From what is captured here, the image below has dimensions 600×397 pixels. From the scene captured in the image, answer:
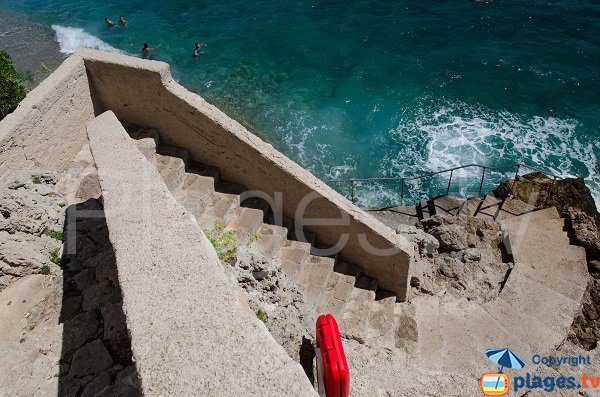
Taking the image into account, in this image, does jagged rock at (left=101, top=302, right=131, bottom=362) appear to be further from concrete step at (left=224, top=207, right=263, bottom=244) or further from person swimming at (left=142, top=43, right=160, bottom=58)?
person swimming at (left=142, top=43, right=160, bottom=58)

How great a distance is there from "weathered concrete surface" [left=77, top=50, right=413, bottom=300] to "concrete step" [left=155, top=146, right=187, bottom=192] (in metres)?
0.26

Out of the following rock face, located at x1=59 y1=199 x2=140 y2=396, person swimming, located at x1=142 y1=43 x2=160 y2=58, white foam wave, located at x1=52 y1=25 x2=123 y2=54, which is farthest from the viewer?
white foam wave, located at x1=52 y1=25 x2=123 y2=54

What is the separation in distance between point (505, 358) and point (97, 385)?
18.2 ft

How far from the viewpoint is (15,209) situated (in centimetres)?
636

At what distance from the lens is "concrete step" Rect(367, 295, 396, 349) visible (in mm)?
6988

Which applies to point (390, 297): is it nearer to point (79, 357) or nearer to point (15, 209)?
point (79, 357)

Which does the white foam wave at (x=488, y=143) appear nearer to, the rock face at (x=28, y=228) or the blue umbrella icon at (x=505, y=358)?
the blue umbrella icon at (x=505, y=358)

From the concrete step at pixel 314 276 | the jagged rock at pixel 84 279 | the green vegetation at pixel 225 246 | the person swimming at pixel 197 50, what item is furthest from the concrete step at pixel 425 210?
the person swimming at pixel 197 50

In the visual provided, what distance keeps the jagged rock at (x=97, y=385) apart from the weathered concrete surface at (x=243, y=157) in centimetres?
368

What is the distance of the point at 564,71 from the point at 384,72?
688cm

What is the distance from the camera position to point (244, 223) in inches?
290

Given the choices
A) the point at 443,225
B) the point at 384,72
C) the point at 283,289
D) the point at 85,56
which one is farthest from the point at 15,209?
the point at 384,72

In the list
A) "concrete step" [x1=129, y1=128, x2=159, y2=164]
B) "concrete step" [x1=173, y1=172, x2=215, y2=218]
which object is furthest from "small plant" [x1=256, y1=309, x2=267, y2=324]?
"concrete step" [x1=129, y1=128, x2=159, y2=164]

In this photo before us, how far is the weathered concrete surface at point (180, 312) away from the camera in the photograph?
141 inches
